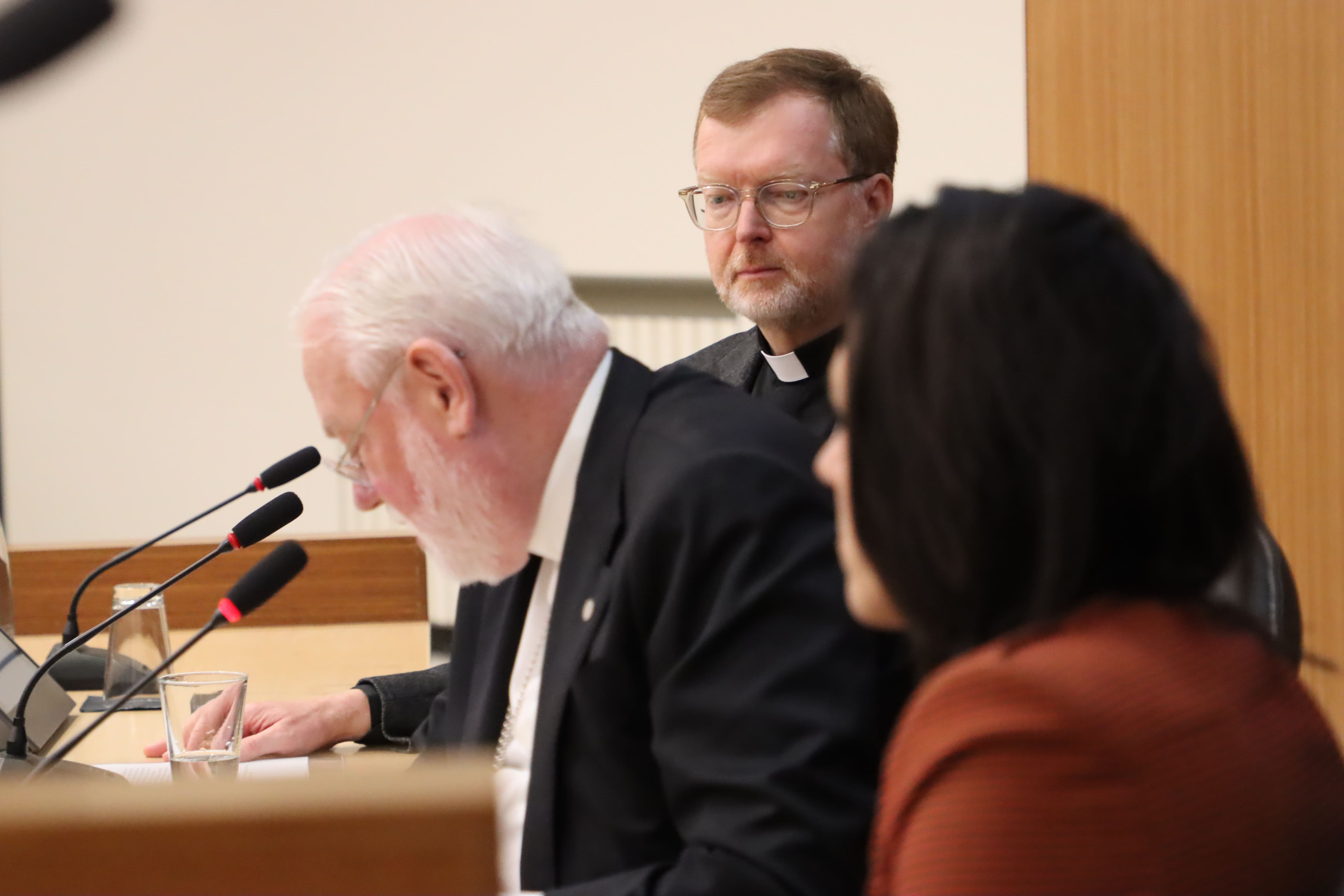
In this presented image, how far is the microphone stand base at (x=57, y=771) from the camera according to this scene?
4.83 ft

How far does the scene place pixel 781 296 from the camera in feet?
7.67

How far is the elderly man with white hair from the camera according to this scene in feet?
3.51

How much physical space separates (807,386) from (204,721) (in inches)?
45.4

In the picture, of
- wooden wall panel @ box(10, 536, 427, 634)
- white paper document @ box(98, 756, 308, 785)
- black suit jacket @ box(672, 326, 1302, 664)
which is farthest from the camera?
wooden wall panel @ box(10, 536, 427, 634)

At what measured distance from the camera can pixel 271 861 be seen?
0.57 m

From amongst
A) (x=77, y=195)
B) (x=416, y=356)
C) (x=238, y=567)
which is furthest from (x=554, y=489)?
(x=77, y=195)

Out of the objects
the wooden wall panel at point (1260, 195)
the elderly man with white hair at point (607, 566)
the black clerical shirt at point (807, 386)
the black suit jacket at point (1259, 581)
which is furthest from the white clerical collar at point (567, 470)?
the wooden wall panel at point (1260, 195)

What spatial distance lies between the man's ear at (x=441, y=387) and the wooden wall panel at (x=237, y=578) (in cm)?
159

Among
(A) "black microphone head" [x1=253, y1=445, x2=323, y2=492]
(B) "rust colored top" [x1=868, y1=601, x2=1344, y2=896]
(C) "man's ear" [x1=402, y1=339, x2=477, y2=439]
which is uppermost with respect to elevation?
(C) "man's ear" [x1=402, y1=339, x2=477, y2=439]

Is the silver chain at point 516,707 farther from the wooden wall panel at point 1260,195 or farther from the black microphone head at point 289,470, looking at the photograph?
the wooden wall panel at point 1260,195

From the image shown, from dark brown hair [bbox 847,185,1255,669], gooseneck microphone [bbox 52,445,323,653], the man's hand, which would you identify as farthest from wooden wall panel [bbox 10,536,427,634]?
dark brown hair [bbox 847,185,1255,669]

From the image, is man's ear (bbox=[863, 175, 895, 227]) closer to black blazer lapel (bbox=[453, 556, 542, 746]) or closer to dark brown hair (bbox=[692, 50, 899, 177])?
dark brown hair (bbox=[692, 50, 899, 177])

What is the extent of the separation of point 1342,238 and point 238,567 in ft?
7.82

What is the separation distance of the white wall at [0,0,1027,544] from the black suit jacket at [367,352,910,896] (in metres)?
2.63
